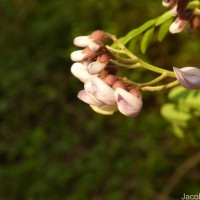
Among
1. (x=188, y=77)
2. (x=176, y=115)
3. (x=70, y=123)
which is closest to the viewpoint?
(x=188, y=77)

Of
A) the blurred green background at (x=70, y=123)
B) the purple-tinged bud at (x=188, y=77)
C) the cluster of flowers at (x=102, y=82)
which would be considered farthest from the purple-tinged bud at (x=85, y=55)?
the blurred green background at (x=70, y=123)

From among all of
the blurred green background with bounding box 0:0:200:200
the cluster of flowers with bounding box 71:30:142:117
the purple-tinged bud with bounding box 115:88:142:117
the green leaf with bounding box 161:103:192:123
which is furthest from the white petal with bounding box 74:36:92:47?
the blurred green background with bounding box 0:0:200:200

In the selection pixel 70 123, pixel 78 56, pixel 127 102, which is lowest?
pixel 127 102

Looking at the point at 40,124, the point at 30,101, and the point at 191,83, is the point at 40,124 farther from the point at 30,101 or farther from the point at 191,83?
the point at 191,83

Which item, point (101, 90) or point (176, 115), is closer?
point (101, 90)

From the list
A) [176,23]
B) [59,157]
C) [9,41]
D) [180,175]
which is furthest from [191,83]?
[9,41]

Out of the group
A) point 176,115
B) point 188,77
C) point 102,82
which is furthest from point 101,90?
point 176,115

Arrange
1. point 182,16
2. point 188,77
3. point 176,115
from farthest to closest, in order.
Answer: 1. point 176,115
2. point 182,16
3. point 188,77

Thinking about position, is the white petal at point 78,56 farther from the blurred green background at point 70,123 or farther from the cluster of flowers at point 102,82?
the blurred green background at point 70,123

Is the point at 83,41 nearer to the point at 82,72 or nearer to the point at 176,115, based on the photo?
the point at 82,72
